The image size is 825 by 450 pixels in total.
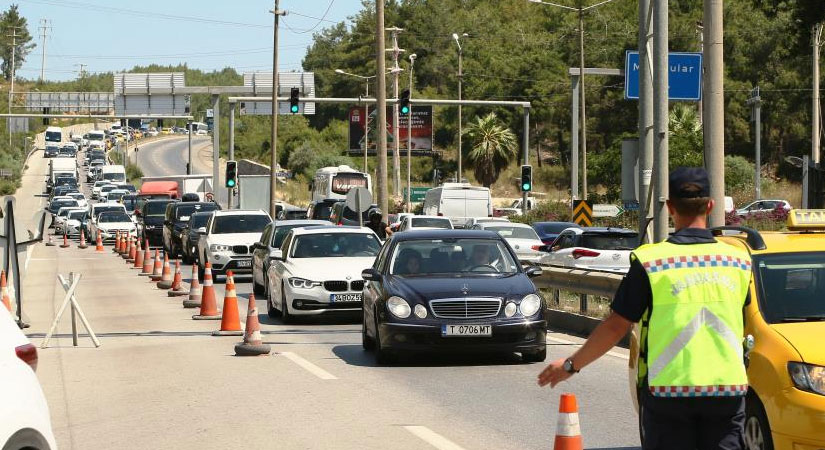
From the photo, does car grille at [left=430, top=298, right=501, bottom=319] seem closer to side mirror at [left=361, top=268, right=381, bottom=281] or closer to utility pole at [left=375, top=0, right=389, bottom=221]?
side mirror at [left=361, top=268, right=381, bottom=281]

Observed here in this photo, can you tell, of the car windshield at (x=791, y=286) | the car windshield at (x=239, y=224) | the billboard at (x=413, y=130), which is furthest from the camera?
the billboard at (x=413, y=130)

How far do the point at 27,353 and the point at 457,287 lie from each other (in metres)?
9.16

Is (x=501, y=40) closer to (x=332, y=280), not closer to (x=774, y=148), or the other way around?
(x=774, y=148)

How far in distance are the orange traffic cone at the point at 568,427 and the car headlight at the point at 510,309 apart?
8.69m

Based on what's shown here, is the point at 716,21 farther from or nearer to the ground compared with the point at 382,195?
farther from the ground

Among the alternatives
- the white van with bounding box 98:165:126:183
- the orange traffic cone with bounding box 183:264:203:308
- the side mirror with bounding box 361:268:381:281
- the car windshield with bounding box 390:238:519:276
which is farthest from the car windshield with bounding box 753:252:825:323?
the white van with bounding box 98:165:126:183

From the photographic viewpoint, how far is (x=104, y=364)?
1603cm

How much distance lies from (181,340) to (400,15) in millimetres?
114990

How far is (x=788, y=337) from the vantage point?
7.86 meters

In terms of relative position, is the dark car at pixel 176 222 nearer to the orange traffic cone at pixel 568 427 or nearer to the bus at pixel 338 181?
the bus at pixel 338 181

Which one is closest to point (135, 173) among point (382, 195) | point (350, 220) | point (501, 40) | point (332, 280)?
point (501, 40)

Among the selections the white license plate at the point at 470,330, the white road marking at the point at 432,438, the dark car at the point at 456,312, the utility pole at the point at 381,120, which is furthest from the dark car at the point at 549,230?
the white road marking at the point at 432,438

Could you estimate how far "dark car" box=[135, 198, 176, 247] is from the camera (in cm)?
5530

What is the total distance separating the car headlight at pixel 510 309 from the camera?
591 inches
